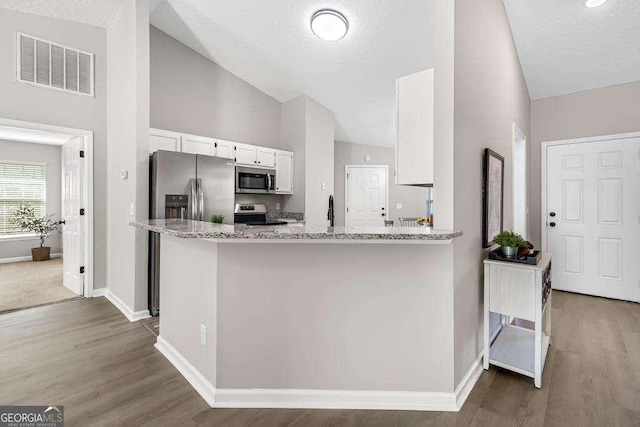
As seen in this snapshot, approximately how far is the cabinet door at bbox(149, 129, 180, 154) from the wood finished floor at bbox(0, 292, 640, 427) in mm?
1926

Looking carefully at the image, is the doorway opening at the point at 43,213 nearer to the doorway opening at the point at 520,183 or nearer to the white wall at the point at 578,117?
the doorway opening at the point at 520,183

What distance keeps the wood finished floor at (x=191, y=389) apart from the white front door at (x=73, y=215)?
3.10 feet

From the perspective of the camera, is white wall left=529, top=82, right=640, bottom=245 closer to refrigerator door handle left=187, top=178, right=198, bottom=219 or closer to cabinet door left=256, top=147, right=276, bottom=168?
cabinet door left=256, top=147, right=276, bottom=168

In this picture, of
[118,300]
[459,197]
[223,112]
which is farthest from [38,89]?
[459,197]

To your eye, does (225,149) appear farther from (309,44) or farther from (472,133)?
(472,133)

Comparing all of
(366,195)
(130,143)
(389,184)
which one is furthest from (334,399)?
(389,184)

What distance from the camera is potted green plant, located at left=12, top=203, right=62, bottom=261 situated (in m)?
5.88

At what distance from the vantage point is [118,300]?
3463 mm

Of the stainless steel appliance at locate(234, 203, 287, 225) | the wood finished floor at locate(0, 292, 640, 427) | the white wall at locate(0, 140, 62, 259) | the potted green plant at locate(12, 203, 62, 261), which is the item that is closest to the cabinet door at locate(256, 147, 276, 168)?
the stainless steel appliance at locate(234, 203, 287, 225)

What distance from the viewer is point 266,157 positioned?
4738mm

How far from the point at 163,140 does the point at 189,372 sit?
8.76 feet

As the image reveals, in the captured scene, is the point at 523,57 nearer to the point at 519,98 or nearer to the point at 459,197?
the point at 519,98

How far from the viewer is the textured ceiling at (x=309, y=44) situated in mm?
3100

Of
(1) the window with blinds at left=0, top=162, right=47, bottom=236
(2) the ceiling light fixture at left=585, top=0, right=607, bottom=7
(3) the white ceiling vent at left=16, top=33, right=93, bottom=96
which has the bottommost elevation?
(1) the window with blinds at left=0, top=162, right=47, bottom=236
